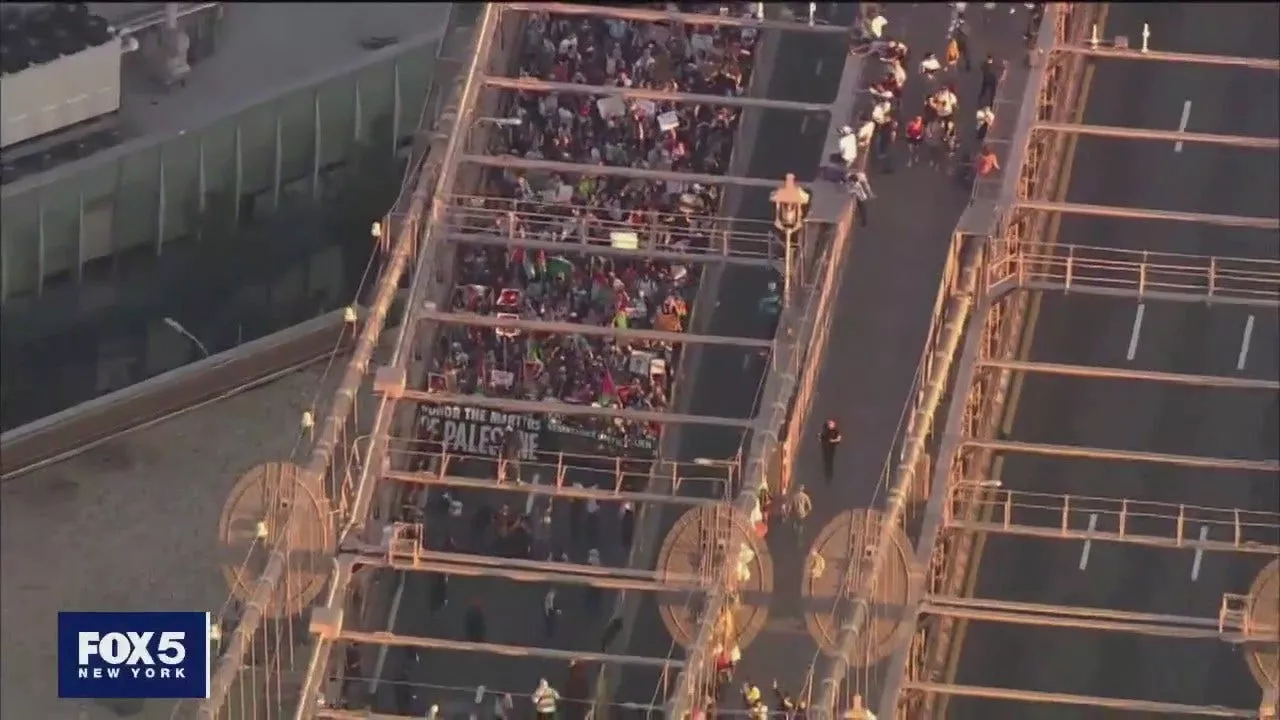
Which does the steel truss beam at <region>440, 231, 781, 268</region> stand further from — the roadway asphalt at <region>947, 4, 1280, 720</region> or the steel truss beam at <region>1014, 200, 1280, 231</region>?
the roadway asphalt at <region>947, 4, 1280, 720</region>

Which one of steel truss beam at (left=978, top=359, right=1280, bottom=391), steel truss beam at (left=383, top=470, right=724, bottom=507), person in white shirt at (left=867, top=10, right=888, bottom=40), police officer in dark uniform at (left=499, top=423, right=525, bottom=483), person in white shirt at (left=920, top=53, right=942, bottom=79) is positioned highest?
person in white shirt at (left=867, top=10, right=888, bottom=40)

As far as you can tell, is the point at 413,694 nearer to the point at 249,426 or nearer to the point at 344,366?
the point at 344,366

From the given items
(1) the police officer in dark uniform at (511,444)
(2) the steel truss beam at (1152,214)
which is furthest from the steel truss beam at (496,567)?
(2) the steel truss beam at (1152,214)

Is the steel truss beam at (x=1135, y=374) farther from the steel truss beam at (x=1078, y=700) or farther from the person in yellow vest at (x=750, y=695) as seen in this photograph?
the person in yellow vest at (x=750, y=695)

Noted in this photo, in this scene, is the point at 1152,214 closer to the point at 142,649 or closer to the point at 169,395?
the point at 142,649

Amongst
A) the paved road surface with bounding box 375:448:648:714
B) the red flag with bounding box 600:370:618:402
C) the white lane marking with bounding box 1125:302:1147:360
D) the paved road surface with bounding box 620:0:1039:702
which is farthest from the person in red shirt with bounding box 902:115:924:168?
the paved road surface with bounding box 375:448:648:714
